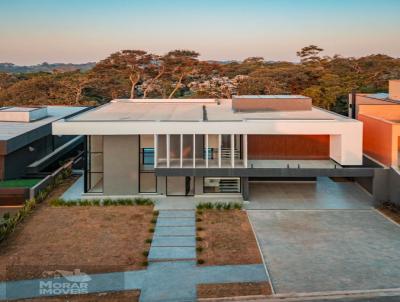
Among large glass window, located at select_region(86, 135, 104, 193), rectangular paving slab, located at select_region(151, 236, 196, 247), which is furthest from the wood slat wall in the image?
rectangular paving slab, located at select_region(151, 236, 196, 247)

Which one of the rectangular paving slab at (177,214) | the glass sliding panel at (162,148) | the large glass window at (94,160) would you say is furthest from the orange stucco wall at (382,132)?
the large glass window at (94,160)

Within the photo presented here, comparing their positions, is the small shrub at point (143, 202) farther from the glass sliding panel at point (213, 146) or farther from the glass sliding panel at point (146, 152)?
the glass sliding panel at point (213, 146)

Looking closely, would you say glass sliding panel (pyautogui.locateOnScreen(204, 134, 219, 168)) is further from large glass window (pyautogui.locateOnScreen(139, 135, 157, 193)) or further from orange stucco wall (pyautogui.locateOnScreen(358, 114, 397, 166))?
orange stucco wall (pyautogui.locateOnScreen(358, 114, 397, 166))

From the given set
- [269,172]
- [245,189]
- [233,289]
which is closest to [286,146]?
[269,172]

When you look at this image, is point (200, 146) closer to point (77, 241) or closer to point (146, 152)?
point (146, 152)

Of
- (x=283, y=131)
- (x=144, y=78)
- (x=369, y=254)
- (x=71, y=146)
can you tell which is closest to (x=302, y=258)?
(x=369, y=254)

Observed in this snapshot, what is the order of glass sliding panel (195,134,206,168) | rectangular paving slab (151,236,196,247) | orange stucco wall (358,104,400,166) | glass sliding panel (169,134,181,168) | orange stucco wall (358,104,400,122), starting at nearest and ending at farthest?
rectangular paving slab (151,236,196,247), orange stucco wall (358,104,400,166), glass sliding panel (169,134,181,168), glass sliding panel (195,134,206,168), orange stucco wall (358,104,400,122)
